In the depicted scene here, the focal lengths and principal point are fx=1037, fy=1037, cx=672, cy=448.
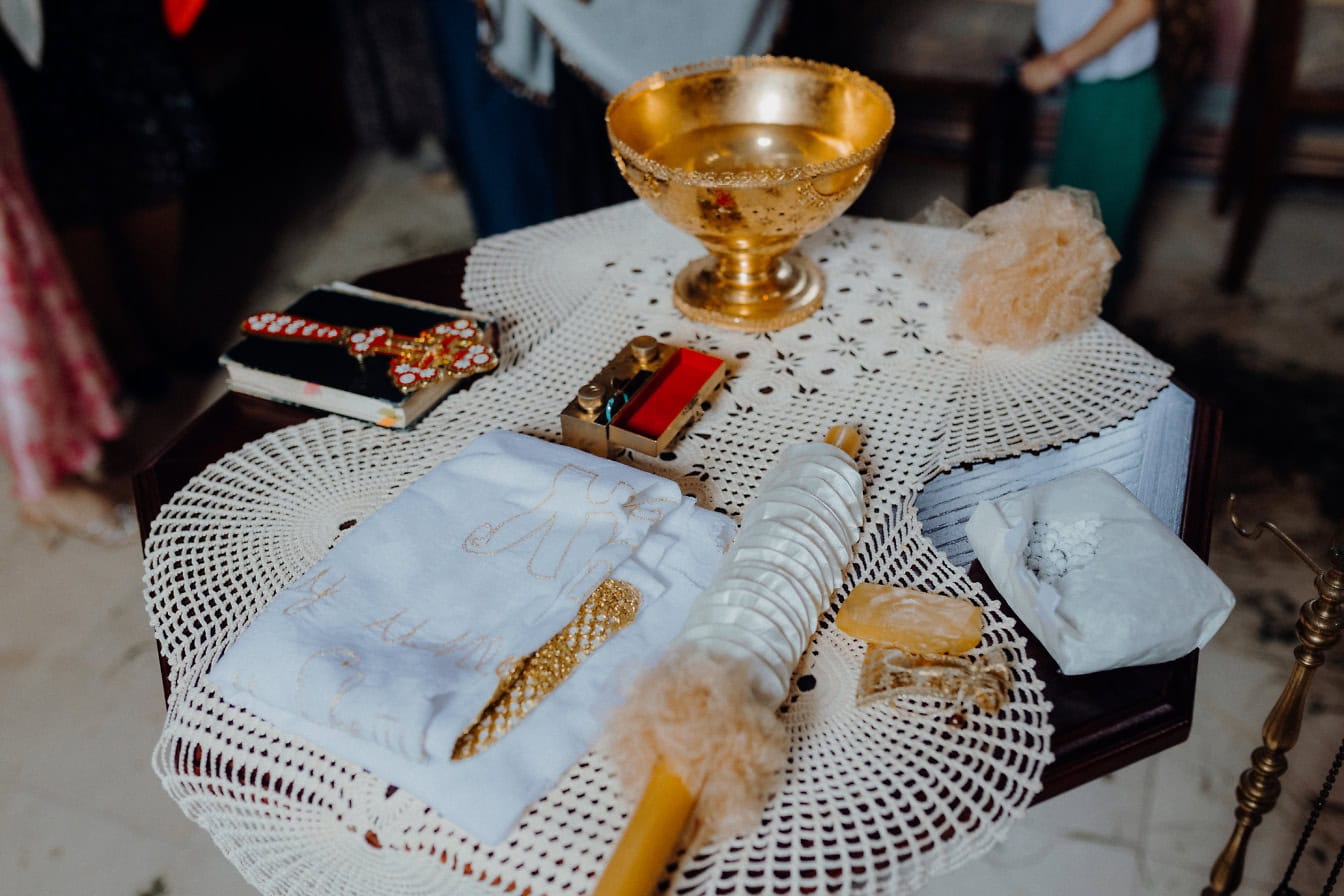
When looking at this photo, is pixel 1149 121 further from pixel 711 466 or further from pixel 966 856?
pixel 966 856

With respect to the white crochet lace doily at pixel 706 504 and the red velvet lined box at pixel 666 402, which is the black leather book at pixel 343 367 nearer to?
the white crochet lace doily at pixel 706 504

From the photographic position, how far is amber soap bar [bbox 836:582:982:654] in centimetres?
72

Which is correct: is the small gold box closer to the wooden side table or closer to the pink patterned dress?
the wooden side table

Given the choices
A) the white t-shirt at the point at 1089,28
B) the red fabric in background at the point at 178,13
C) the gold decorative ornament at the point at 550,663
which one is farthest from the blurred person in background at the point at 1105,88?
the red fabric in background at the point at 178,13

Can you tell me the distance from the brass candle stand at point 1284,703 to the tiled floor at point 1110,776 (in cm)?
15

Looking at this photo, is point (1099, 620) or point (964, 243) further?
point (964, 243)

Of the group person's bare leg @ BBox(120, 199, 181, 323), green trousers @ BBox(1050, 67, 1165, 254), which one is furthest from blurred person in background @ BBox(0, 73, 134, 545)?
green trousers @ BBox(1050, 67, 1165, 254)

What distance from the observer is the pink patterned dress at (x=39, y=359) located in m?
1.57

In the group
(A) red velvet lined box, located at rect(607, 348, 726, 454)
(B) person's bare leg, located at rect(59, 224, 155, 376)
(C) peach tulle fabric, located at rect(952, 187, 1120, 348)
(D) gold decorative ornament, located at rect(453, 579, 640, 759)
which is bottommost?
(B) person's bare leg, located at rect(59, 224, 155, 376)

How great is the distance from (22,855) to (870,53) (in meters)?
2.00

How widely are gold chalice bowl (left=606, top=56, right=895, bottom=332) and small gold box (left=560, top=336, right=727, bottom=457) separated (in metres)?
0.12

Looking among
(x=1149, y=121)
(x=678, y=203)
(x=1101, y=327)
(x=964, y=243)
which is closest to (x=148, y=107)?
(x=678, y=203)

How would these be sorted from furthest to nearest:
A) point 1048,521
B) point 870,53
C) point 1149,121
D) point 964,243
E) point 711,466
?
point 870,53 < point 1149,121 < point 964,243 < point 711,466 < point 1048,521

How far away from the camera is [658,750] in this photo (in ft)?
2.01
